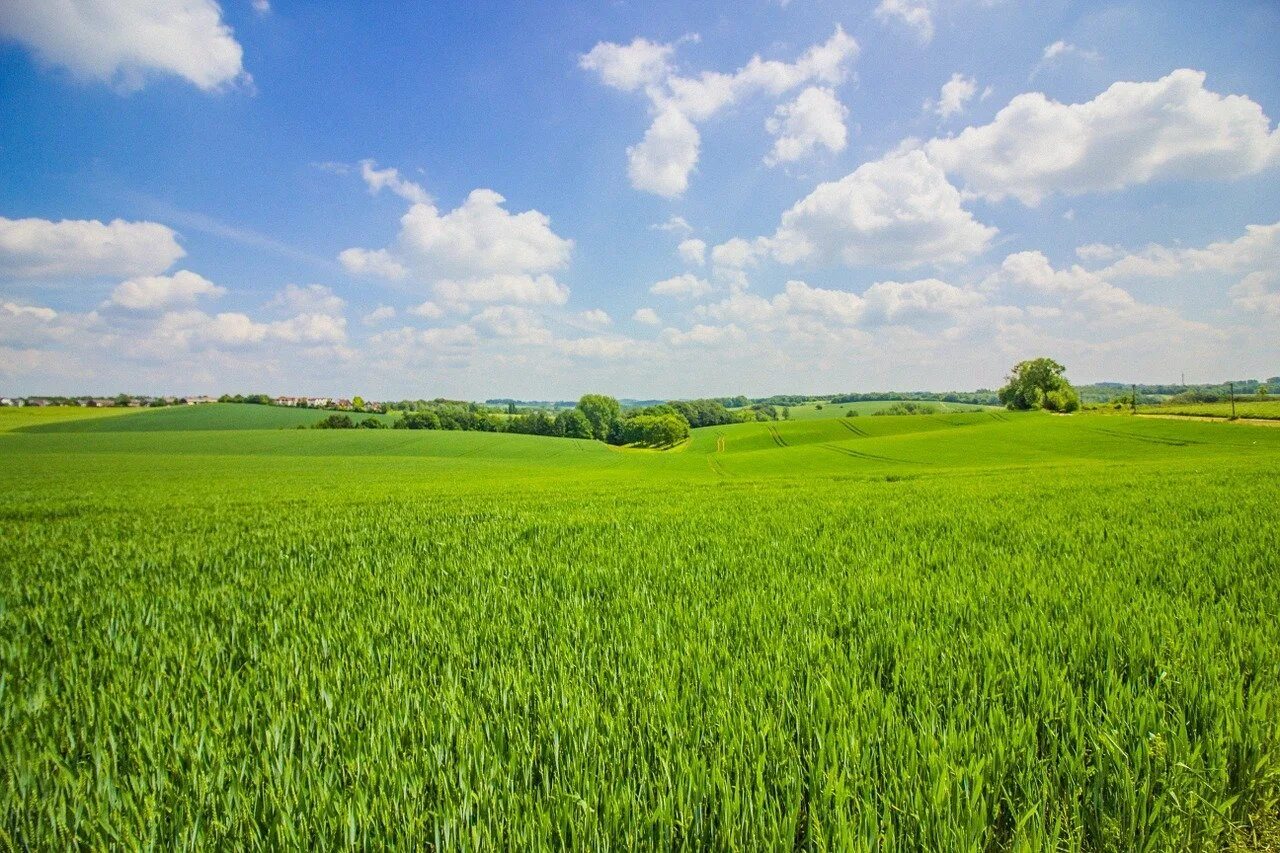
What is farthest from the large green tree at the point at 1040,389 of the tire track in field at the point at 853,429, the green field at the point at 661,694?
the green field at the point at 661,694

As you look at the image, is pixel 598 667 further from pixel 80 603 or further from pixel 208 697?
pixel 80 603

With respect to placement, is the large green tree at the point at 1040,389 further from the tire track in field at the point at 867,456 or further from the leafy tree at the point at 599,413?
the leafy tree at the point at 599,413

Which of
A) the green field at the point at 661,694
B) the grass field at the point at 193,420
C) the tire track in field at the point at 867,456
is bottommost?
the tire track in field at the point at 867,456

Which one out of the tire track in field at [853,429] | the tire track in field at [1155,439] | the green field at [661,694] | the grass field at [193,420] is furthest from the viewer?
the tire track in field at [853,429]

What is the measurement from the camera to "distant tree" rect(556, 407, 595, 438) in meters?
108

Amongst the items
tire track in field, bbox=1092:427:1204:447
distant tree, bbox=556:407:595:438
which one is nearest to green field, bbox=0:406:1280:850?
tire track in field, bbox=1092:427:1204:447

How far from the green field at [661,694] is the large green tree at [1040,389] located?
377ft

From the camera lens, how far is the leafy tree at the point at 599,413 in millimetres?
111188

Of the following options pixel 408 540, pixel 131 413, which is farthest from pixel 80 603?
pixel 131 413

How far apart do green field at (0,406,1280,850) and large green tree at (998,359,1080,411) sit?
377 ft

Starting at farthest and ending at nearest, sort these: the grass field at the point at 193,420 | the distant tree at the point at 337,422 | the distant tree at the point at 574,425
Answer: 1. the distant tree at the point at 574,425
2. the distant tree at the point at 337,422
3. the grass field at the point at 193,420

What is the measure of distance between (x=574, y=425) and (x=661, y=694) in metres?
108

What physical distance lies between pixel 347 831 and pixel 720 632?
2.54m

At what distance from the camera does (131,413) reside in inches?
3634
